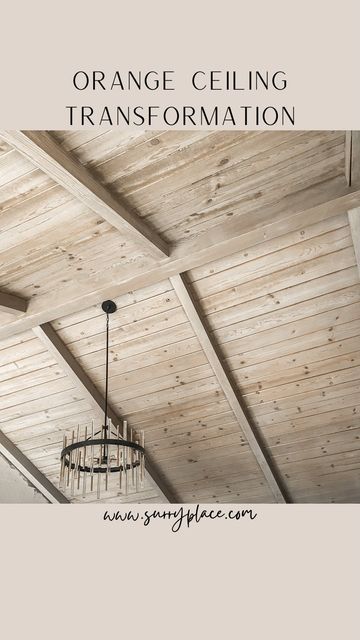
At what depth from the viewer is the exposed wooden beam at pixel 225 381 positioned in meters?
3.26

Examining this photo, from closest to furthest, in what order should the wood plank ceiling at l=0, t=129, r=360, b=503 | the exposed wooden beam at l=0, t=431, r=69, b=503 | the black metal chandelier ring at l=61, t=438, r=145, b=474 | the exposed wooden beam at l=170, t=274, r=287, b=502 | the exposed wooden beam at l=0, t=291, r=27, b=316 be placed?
the wood plank ceiling at l=0, t=129, r=360, b=503 < the black metal chandelier ring at l=61, t=438, r=145, b=474 < the exposed wooden beam at l=170, t=274, r=287, b=502 < the exposed wooden beam at l=0, t=291, r=27, b=316 < the exposed wooden beam at l=0, t=431, r=69, b=503

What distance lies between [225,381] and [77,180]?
1.68 meters

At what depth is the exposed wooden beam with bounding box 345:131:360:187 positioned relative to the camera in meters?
2.37

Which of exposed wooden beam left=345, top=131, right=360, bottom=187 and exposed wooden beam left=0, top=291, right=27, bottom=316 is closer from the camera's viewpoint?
exposed wooden beam left=345, top=131, right=360, bottom=187

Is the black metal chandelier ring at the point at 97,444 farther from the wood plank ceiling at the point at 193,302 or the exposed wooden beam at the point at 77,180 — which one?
the exposed wooden beam at the point at 77,180

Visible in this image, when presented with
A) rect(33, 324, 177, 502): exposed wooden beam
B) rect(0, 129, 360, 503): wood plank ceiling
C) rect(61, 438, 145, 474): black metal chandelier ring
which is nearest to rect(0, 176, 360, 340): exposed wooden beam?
rect(0, 129, 360, 503): wood plank ceiling

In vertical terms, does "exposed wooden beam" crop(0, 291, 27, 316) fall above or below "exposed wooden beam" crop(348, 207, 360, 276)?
above

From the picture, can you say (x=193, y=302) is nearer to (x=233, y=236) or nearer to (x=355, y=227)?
(x=233, y=236)
